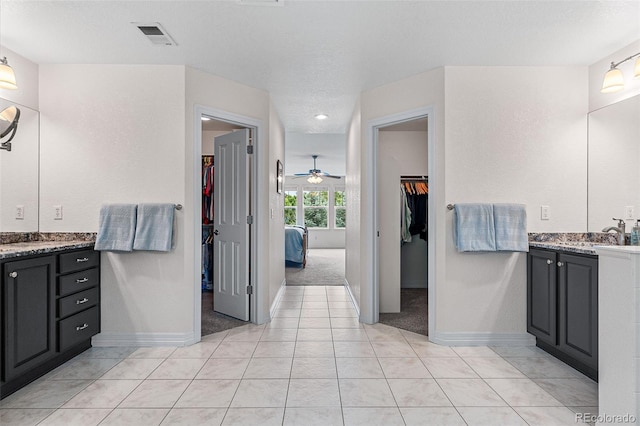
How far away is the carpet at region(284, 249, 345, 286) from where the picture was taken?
18.8ft

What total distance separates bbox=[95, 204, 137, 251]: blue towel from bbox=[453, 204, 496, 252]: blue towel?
2683 mm

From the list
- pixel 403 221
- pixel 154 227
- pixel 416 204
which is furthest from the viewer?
pixel 416 204

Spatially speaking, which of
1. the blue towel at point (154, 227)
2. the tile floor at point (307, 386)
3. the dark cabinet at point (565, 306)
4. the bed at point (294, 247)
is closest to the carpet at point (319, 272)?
the bed at point (294, 247)

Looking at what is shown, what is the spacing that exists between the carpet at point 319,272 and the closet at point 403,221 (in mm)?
1290

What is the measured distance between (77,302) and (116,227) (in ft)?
2.04

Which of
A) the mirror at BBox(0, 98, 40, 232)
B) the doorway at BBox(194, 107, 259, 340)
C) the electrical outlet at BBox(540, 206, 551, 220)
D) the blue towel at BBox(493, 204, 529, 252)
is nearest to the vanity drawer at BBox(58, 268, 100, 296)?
the mirror at BBox(0, 98, 40, 232)

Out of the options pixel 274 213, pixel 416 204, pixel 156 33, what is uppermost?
pixel 156 33

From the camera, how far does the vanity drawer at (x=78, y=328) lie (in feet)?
8.05

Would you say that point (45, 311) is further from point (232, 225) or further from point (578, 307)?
point (578, 307)

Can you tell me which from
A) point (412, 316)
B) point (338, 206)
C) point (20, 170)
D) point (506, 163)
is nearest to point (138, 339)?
point (20, 170)

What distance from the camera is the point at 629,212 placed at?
2621 mm

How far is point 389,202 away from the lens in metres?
3.90

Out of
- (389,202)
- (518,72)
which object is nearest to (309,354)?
(389,202)

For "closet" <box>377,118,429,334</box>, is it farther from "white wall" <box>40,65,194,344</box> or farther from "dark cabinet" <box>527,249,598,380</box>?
"white wall" <box>40,65,194,344</box>
